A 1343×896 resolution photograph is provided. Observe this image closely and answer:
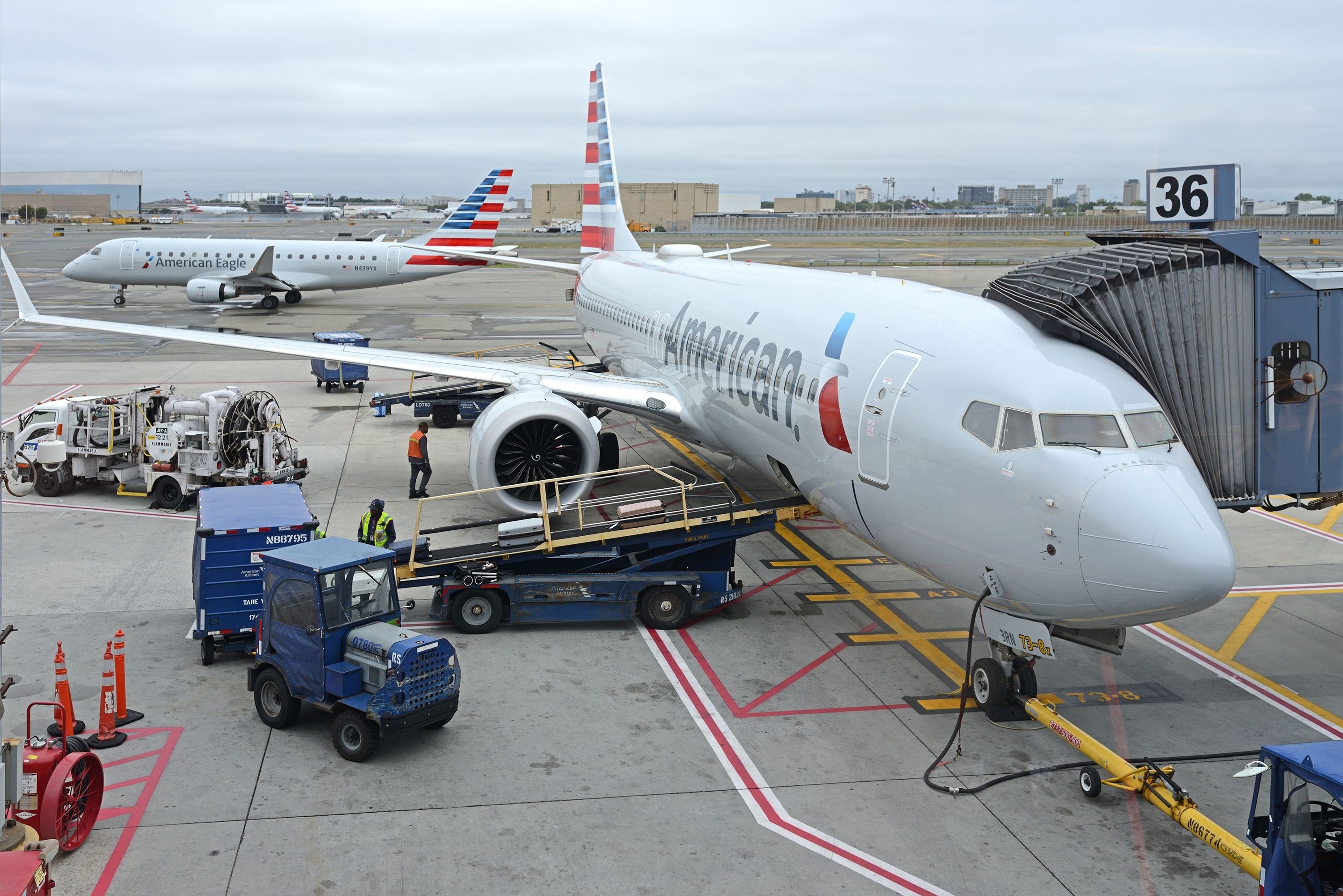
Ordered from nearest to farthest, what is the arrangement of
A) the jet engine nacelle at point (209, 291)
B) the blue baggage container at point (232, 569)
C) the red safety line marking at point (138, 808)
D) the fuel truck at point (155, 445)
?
the red safety line marking at point (138, 808) < the blue baggage container at point (232, 569) < the fuel truck at point (155, 445) < the jet engine nacelle at point (209, 291)

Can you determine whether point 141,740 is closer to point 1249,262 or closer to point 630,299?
point 1249,262

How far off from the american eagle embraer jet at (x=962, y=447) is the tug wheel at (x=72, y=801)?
812 centimetres

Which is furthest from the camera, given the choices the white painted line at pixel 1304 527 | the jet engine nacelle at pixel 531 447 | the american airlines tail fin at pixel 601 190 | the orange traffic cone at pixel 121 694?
the american airlines tail fin at pixel 601 190

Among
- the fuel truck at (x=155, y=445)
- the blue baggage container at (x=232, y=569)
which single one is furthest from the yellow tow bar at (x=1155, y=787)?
the fuel truck at (x=155, y=445)

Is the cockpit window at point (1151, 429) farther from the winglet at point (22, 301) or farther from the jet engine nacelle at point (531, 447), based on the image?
the winglet at point (22, 301)

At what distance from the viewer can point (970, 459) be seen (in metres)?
10.7

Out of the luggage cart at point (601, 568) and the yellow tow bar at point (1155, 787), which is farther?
the luggage cart at point (601, 568)

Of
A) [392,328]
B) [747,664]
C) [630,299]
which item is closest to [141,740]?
[747,664]

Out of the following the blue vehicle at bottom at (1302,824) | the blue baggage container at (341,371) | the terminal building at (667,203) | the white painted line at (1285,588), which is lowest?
the white painted line at (1285,588)

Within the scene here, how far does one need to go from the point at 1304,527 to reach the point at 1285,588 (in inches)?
179

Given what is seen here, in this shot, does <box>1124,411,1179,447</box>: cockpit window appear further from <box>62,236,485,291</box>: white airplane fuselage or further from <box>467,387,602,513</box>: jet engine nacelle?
→ <box>62,236,485,291</box>: white airplane fuselage

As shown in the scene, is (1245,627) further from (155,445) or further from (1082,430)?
(155,445)

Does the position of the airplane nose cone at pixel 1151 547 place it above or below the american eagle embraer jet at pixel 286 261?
below

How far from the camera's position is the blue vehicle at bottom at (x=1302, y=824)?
7645mm
